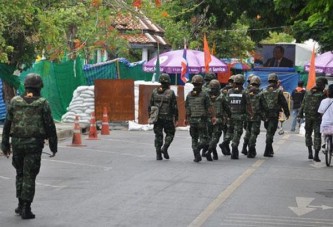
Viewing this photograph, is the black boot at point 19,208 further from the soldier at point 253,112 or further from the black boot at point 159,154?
the soldier at point 253,112

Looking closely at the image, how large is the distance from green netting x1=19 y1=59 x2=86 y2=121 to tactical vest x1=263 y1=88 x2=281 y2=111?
13355 mm

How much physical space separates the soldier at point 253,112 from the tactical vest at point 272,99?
16 centimetres

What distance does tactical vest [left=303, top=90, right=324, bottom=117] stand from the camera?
20.8m

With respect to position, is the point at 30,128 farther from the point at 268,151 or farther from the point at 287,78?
the point at 287,78

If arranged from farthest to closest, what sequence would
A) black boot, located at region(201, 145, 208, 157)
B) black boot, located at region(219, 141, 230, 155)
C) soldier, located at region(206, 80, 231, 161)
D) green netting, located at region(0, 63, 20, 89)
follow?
1. green netting, located at region(0, 63, 20, 89)
2. black boot, located at region(219, 141, 230, 155)
3. soldier, located at region(206, 80, 231, 161)
4. black boot, located at region(201, 145, 208, 157)

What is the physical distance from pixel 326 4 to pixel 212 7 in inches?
421

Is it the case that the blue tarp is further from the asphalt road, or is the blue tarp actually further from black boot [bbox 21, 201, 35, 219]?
black boot [bbox 21, 201, 35, 219]

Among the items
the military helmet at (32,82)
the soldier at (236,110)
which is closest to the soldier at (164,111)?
the soldier at (236,110)

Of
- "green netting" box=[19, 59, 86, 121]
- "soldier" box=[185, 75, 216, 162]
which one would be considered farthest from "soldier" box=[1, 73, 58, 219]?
"green netting" box=[19, 59, 86, 121]

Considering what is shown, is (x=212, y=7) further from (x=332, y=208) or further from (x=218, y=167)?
(x=332, y=208)

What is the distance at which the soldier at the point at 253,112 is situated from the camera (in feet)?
70.0

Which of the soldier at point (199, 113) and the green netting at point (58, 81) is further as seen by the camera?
the green netting at point (58, 81)

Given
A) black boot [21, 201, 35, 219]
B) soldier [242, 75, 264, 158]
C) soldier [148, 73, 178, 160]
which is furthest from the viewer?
soldier [242, 75, 264, 158]

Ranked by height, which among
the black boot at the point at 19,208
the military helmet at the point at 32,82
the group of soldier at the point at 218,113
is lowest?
the black boot at the point at 19,208
